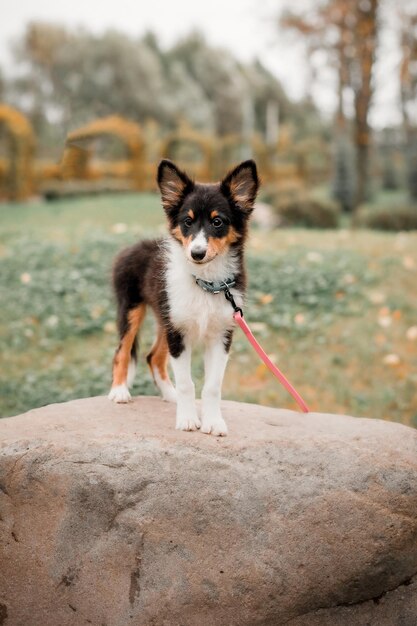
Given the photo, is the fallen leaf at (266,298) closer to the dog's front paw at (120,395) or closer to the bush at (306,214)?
the dog's front paw at (120,395)

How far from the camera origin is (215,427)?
4.18 meters

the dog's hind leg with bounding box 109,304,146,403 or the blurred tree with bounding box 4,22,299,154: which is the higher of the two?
the blurred tree with bounding box 4,22,299,154

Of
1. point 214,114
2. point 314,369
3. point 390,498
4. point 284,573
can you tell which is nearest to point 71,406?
point 284,573

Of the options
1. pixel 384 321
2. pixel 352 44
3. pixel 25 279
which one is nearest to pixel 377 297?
pixel 384 321

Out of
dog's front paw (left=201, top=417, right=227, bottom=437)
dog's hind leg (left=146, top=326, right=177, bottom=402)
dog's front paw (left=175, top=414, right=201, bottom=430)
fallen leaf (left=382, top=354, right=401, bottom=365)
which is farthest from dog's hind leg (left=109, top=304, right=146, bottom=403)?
fallen leaf (left=382, top=354, right=401, bottom=365)

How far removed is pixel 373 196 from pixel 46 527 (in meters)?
27.9

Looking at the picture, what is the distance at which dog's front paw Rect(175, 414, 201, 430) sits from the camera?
4207 millimetres

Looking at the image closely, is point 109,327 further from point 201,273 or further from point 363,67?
point 363,67

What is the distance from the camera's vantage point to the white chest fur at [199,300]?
414 cm

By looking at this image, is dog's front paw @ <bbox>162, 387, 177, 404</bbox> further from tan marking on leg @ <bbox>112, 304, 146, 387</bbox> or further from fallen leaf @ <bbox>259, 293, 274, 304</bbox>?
fallen leaf @ <bbox>259, 293, 274, 304</bbox>

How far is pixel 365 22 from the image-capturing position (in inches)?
685

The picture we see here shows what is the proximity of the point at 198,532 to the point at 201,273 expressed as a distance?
161 cm

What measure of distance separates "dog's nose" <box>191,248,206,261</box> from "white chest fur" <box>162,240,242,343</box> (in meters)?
0.35

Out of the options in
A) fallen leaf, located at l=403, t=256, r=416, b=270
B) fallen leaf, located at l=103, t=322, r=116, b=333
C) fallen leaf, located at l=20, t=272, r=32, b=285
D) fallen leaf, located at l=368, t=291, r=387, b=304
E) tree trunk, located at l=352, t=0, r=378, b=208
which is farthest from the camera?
tree trunk, located at l=352, t=0, r=378, b=208
